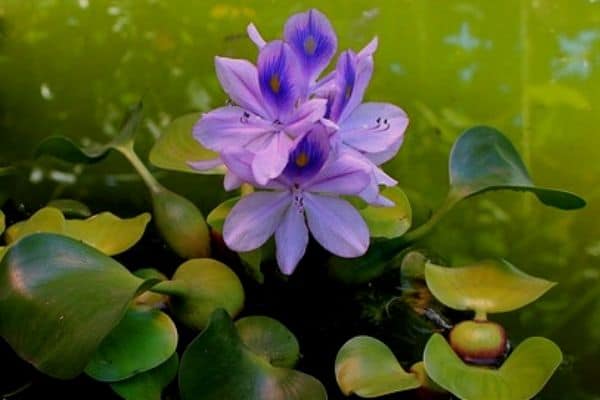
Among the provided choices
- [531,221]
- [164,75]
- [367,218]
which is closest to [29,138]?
[164,75]

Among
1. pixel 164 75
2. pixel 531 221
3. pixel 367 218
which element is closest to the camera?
pixel 367 218

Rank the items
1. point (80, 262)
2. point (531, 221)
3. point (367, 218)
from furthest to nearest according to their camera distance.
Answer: point (531, 221), point (367, 218), point (80, 262)

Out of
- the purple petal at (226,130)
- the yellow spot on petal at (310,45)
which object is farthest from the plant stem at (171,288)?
the yellow spot on petal at (310,45)

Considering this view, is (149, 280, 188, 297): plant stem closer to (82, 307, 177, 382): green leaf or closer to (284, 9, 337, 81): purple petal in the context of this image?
(82, 307, 177, 382): green leaf

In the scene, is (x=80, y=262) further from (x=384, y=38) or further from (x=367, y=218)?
(x=384, y=38)

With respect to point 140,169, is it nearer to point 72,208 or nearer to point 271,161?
point 72,208

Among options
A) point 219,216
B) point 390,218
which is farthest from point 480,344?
point 219,216

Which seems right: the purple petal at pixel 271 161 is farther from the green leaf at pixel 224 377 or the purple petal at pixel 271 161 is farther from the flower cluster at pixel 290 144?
the green leaf at pixel 224 377
